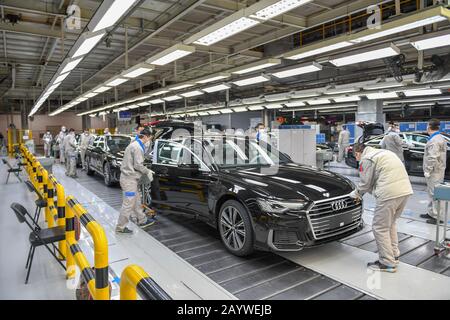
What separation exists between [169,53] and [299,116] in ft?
73.6

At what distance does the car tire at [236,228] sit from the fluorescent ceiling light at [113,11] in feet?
8.40

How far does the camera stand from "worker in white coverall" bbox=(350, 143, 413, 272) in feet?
10.5

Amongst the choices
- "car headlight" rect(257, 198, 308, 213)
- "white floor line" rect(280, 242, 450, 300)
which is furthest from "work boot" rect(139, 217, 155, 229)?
"car headlight" rect(257, 198, 308, 213)

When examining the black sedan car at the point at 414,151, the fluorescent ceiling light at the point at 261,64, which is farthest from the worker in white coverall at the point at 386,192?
the black sedan car at the point at 414,151

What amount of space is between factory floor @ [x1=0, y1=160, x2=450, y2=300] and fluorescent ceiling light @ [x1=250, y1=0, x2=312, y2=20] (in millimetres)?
3121

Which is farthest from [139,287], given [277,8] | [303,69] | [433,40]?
[303,69]

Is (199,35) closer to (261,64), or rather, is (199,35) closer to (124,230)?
(261,64)

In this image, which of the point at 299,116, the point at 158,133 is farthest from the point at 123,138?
the point at 299,116

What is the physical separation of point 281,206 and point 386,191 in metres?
1.08

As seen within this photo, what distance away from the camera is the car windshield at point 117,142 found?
862 centimetres

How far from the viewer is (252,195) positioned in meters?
3.40

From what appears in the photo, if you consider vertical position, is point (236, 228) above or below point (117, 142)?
below

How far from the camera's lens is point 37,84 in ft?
51.7

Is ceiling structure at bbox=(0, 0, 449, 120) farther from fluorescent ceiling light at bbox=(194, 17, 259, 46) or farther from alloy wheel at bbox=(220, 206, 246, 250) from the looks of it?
alloy wheel at bbox=(220, 206, 246, 250)
